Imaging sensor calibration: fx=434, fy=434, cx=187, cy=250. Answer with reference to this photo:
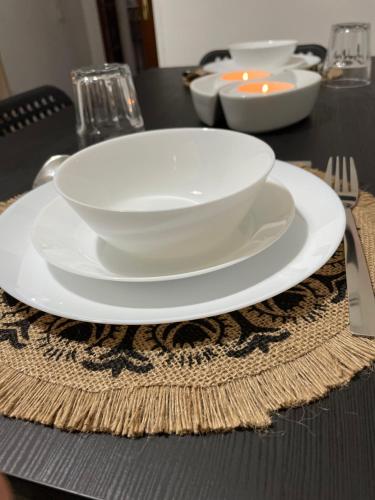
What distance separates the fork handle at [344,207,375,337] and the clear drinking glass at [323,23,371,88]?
0.73m

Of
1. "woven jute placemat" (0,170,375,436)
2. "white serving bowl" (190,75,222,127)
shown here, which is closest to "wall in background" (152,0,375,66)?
"white serving bowl" (190,75,222,127)

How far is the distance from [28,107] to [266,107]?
0.64m

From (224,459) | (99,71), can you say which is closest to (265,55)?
(99,71)

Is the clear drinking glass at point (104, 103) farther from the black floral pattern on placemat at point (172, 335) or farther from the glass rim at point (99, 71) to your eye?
Result: the black floral pattern on placemat at point (172, 335)

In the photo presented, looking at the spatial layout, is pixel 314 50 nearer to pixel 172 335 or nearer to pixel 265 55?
pixel 265 55

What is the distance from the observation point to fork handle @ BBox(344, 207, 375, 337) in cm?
28

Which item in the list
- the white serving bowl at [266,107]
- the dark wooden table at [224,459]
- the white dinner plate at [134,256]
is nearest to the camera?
the dark wooden table at [224,459]

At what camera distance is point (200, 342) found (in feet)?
0.93

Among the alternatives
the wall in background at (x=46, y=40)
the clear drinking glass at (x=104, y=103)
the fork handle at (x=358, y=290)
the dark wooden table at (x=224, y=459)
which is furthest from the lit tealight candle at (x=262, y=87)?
the wall in background at (x=46, y=40)

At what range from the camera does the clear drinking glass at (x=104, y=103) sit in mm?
742

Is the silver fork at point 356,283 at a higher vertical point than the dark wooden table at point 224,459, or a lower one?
higher

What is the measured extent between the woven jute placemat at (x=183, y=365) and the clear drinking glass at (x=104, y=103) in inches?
20.1

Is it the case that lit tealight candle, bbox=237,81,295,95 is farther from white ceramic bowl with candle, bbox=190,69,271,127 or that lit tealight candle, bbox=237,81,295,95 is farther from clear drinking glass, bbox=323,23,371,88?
clear drinking glass, bbox=323,23,371,88

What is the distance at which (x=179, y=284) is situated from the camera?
307mm
